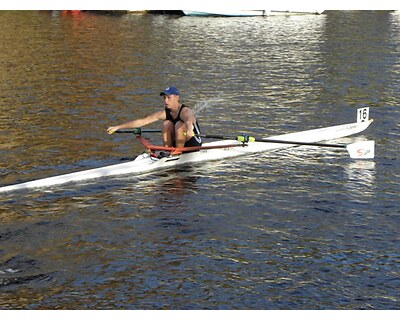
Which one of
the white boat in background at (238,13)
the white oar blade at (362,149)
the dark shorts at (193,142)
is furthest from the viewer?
the white boat in background at (238,13)

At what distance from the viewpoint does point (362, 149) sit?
25844 mm

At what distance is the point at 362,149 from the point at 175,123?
19.0 feet

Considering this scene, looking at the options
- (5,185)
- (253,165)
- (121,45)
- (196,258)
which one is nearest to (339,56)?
(121,45)

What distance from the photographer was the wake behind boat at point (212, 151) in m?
23.5

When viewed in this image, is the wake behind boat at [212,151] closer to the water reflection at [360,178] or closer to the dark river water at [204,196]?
the dark river water at [204,196]

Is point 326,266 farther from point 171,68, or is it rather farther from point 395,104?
point 171,68

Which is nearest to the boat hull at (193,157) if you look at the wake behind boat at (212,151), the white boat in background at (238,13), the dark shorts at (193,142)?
the wake behind boat at (212,151)

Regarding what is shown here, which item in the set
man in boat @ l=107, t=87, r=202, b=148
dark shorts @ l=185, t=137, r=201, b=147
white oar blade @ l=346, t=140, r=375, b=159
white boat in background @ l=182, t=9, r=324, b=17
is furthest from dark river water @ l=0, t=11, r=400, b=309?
white boat in background @ l=182, t=9, r=324, b=17

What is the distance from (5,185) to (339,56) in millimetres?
26590

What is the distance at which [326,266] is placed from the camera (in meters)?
18.2

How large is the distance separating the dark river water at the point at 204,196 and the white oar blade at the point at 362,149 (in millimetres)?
235

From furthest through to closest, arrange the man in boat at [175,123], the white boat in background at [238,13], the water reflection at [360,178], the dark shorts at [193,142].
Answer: the white boat in background at [238,13]
the dark shorts at [193,142]
the man in boat at [175,123]
the water reflection at [360,178]

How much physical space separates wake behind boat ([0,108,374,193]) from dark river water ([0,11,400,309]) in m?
0.30

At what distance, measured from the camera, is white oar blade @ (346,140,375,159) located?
25781 mm
